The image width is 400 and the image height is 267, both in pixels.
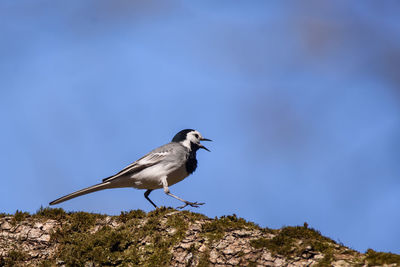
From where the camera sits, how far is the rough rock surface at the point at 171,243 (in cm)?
698

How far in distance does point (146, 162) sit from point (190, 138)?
198 centimetres

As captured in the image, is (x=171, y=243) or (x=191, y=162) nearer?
(x=171, y=243)

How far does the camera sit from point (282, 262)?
6.90 meters

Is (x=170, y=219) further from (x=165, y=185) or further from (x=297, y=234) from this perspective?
(x=165, y=185)

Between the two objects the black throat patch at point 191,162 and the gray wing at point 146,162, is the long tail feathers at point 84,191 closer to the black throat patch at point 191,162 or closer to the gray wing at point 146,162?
the gray wing at point 146,162

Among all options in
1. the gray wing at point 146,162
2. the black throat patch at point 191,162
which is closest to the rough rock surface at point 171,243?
the gray wing at point 146,162

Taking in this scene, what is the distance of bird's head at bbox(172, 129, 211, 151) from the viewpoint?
13376 millimetres

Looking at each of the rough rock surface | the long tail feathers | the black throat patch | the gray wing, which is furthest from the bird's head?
the rough rock surface

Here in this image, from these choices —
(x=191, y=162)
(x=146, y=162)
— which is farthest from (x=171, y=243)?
(x=191, y=162)

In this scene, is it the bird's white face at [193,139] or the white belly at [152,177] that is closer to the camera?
the white belly at [152,177]

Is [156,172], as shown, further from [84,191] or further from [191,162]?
[84,191]

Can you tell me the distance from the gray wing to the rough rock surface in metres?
3.10

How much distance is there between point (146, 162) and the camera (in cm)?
1209

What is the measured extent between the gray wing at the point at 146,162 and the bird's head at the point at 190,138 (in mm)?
968
